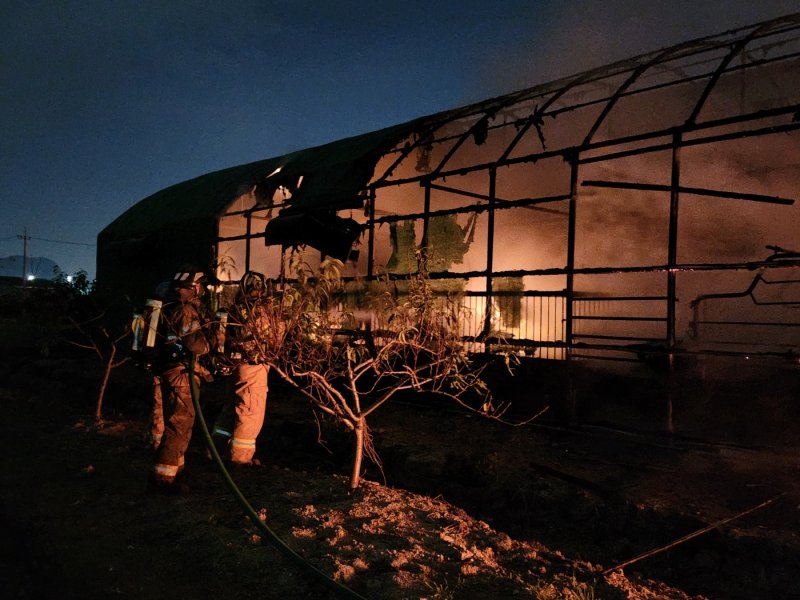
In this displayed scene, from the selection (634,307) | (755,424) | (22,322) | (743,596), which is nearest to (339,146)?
(634,307)

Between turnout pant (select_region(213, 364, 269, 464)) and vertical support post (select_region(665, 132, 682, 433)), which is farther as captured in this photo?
vertical support post (select_region(665, 132, 682, 433))

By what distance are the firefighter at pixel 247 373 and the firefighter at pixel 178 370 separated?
34 cm

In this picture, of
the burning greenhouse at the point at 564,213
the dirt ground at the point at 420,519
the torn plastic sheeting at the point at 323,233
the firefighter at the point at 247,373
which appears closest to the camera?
the dirt ground at the point at 420,519

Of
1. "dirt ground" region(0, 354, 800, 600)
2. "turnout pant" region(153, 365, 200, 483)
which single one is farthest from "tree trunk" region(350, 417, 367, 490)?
"turnout pant" region(153, 365, 200, 483)

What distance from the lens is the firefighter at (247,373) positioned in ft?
17.3

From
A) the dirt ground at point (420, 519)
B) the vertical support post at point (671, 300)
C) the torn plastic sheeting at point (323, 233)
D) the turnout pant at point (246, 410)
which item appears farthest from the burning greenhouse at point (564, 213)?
the turnout pant at point (246, 410)

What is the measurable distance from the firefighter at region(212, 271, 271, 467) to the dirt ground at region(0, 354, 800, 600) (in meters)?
0.35

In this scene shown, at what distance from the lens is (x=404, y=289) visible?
10.8 m

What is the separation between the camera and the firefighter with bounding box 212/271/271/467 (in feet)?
17.3

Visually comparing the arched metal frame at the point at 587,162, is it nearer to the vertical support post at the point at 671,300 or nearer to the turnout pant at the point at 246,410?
the vertical support post at the point at 671,300

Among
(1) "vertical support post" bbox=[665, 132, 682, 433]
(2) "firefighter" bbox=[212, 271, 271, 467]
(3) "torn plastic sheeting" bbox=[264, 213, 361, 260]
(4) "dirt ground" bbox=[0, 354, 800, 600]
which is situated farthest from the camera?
(3) "torn plastic sheeting" bbox=[264, 213, 361, 260]

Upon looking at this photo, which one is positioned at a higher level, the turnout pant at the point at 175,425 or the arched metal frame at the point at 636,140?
the arched metal frame at the point at 636,140

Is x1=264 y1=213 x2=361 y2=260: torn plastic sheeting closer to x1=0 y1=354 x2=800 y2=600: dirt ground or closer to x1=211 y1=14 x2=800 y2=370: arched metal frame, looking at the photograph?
x1=211 y1=14 x2=800 y2=370: arched metal frame

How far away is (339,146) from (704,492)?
384 inches
